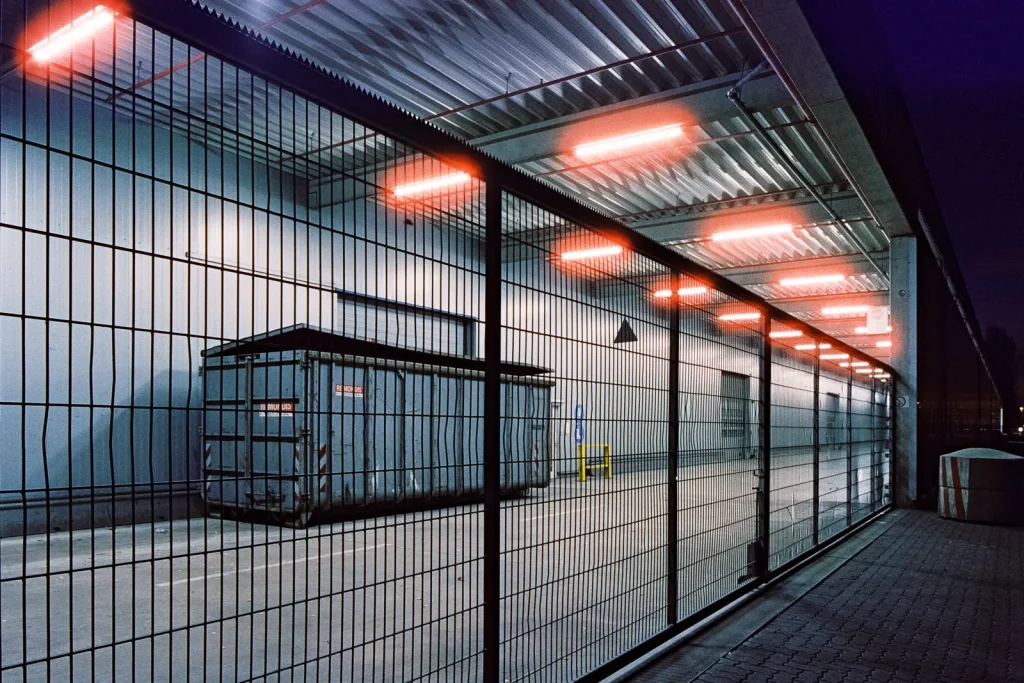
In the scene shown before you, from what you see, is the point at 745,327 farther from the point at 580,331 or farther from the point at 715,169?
the point at 715,169

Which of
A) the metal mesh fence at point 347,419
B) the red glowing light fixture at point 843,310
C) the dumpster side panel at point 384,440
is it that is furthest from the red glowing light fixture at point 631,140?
the red glowing light fixture at point 843,310

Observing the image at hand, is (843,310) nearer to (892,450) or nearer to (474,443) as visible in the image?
(892,450)

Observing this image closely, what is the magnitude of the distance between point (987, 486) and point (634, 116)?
7040mm

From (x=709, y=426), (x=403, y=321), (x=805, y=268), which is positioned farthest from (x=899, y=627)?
(x=805, y=268)

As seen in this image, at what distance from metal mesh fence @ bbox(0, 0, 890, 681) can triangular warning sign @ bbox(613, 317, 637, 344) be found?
7 centimetres

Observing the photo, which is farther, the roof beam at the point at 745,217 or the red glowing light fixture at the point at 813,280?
the red glowing light fixture at the point at 813,280

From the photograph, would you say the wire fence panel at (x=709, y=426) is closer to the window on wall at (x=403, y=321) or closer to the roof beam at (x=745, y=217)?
the window on wall at (x=403, y=321)

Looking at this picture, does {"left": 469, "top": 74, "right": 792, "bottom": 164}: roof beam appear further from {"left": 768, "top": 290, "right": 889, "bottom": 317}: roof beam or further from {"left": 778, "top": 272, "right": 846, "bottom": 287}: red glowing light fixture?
{"left": 768, "top": 290, "right": 889, "bottom": 317}: roof beam

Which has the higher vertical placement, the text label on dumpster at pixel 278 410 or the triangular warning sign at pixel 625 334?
the triangular warning sign at pixel 625 334

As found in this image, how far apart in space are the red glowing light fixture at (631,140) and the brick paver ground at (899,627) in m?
5.86

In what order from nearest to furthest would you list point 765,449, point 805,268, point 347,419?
point 765,449
point 347,419
point 805,268

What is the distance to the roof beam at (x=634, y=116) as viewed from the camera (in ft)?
28.9

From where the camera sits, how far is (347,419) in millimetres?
10148

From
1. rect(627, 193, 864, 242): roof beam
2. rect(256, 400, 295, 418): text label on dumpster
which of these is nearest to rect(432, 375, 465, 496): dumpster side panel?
rect(256, 400, 295, 418): text label on dumpster
